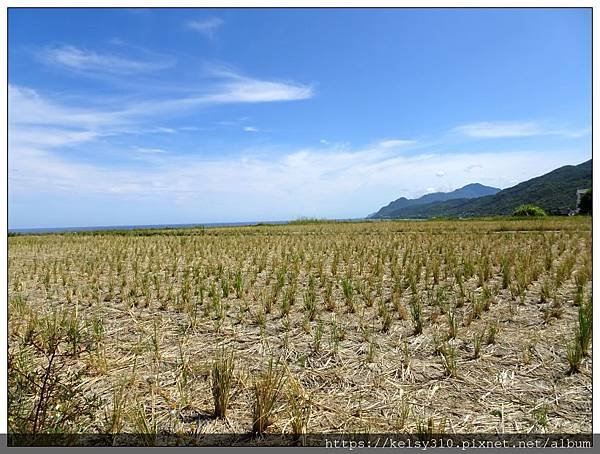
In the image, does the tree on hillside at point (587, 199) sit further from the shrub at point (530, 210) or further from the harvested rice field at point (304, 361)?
the shrub at point (530, 210)

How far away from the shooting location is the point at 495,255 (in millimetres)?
6859

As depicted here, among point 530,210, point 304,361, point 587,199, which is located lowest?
point 304,361

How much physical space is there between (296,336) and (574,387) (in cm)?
175

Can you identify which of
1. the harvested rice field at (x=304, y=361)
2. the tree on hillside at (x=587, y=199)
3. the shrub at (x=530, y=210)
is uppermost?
the shrub at (x=530, y=210)

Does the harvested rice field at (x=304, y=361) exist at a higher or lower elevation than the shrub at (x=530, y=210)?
lower

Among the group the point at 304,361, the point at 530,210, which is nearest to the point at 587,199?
the point at 304,361

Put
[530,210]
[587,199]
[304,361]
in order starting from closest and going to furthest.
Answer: [304,361]
[587,199]
[530,210]

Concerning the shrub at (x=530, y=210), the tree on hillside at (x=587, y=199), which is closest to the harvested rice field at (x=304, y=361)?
the tree on hillside at (x=587, y=199)

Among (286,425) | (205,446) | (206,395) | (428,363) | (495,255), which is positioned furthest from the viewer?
(495,255)

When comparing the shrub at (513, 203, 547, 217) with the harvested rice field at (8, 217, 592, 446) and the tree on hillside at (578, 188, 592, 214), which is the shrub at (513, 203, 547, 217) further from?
the tree on hillside at (578, 188, 592, 214)

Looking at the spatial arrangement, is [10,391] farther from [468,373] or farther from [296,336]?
[468,373]

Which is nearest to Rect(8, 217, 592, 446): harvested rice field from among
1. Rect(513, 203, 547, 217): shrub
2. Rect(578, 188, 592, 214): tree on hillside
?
Rect(578, 188, 592, 214): tree on hillside

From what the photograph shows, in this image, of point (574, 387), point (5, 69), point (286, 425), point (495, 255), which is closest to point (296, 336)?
point (286, 425)

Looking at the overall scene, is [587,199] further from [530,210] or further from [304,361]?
[530,210]
